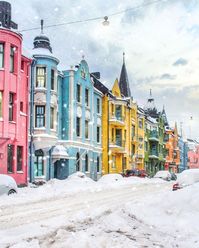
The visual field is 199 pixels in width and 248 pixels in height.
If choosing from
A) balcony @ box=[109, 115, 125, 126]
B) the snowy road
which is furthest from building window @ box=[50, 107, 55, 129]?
the snowy road

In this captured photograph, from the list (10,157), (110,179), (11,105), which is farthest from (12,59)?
(110,179)

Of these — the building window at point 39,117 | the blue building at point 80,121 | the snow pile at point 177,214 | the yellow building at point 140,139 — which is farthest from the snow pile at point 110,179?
the snow pile at point 177,214

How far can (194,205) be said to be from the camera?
39.7 feet

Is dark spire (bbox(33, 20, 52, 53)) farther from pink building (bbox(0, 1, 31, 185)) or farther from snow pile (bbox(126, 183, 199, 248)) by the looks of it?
snow pile (bbox(126, 183, 199, 248))

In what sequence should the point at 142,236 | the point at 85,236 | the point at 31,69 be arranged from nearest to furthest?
the point at 85,236 → the point at 142,236 → the point at 31,69

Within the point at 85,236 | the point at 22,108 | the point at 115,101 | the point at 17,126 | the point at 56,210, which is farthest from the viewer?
the point at 115,101

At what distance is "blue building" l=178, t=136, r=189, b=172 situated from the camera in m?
108

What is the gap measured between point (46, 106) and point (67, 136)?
4.95m

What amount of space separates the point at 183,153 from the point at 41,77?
8628 centimetres

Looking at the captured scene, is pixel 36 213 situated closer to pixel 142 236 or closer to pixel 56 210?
pixel 56 210

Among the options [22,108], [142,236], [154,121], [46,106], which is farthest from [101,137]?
[142,236]

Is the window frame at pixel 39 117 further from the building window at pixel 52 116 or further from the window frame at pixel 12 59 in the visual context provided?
the window frame at pixel 12 59

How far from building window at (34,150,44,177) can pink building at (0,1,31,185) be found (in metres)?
3.56

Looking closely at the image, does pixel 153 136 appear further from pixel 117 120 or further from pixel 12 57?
pixel 12 57
